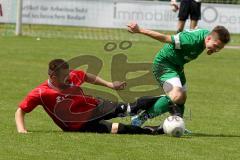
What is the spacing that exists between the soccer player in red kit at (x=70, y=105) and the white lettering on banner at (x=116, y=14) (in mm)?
16473

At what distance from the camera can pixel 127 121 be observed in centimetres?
A: 1010

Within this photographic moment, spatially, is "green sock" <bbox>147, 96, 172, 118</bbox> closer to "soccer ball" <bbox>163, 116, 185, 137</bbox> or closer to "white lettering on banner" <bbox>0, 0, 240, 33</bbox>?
"soccer ball" <bbox>163, 116, 185, 137</bbox>

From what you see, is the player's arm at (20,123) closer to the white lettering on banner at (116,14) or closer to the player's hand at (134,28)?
the player's hand at (134,28)

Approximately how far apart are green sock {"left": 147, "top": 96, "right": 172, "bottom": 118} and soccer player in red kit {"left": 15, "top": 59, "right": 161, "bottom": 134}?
0.32 meters

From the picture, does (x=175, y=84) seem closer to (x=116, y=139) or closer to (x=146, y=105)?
(x=146, y=105)

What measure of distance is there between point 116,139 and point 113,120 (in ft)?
5.73

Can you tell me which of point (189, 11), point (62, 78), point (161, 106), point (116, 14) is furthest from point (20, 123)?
point (116, 14)

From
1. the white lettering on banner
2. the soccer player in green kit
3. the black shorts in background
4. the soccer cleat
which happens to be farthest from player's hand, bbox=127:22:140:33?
the white lettering on banner

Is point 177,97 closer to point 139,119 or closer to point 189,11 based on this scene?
point 139,119

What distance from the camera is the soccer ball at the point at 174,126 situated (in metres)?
8.74

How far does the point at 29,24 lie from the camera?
25.9 metres

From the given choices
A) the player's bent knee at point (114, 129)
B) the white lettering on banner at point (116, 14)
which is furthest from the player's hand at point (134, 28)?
the white lettering on banner at point (116, 14)

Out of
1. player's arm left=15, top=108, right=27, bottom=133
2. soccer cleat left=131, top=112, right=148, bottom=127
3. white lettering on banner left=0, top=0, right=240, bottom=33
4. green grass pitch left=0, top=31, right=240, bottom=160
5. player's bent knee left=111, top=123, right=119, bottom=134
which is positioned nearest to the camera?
green grass pitch left=0, top=31, right=240, bottom=160

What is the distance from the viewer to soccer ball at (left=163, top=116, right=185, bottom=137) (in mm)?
8742
